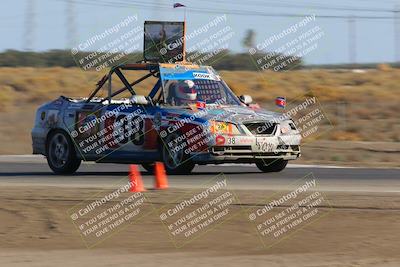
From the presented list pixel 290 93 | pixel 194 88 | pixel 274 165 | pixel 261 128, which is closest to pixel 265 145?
pixel 261 128

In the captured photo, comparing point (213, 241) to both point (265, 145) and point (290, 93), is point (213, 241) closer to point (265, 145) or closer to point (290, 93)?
point (265, 145)

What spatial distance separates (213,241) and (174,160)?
6399 mm

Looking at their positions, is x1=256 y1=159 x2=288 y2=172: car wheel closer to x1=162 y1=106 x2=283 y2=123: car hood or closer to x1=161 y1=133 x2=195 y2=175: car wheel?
x1=162 y1=106 x2=283 y2=123: car hood

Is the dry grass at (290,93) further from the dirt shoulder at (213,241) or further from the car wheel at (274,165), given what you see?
the dirt shoulder at (213,241)

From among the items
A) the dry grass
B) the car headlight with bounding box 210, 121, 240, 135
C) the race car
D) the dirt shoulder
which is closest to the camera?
the dirt shoulder

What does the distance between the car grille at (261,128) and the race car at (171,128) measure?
0.6 inches

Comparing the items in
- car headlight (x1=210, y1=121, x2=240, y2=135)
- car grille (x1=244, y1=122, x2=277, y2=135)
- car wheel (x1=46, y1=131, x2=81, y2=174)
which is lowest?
car wheel (x1=46, y1=131, x2=81, y2=174)

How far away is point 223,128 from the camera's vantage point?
17.0m

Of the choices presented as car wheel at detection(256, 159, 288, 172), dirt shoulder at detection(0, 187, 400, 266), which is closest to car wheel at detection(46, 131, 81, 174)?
car wheel at detection(256, 159, 288, 172)

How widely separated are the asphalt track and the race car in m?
0.35

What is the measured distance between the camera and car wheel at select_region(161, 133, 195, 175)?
17125 millimetres

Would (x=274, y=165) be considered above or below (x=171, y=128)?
below

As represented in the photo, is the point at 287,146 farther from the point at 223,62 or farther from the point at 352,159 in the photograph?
the point at 223,62

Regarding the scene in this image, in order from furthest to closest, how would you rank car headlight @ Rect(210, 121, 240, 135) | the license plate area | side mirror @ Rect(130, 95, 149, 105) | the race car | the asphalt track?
side mirror @ Rect(130, 95, 149, 105), the license plate area, the race car, car headlight @ Rect(210, 121, 240, 135), the asphalt track
